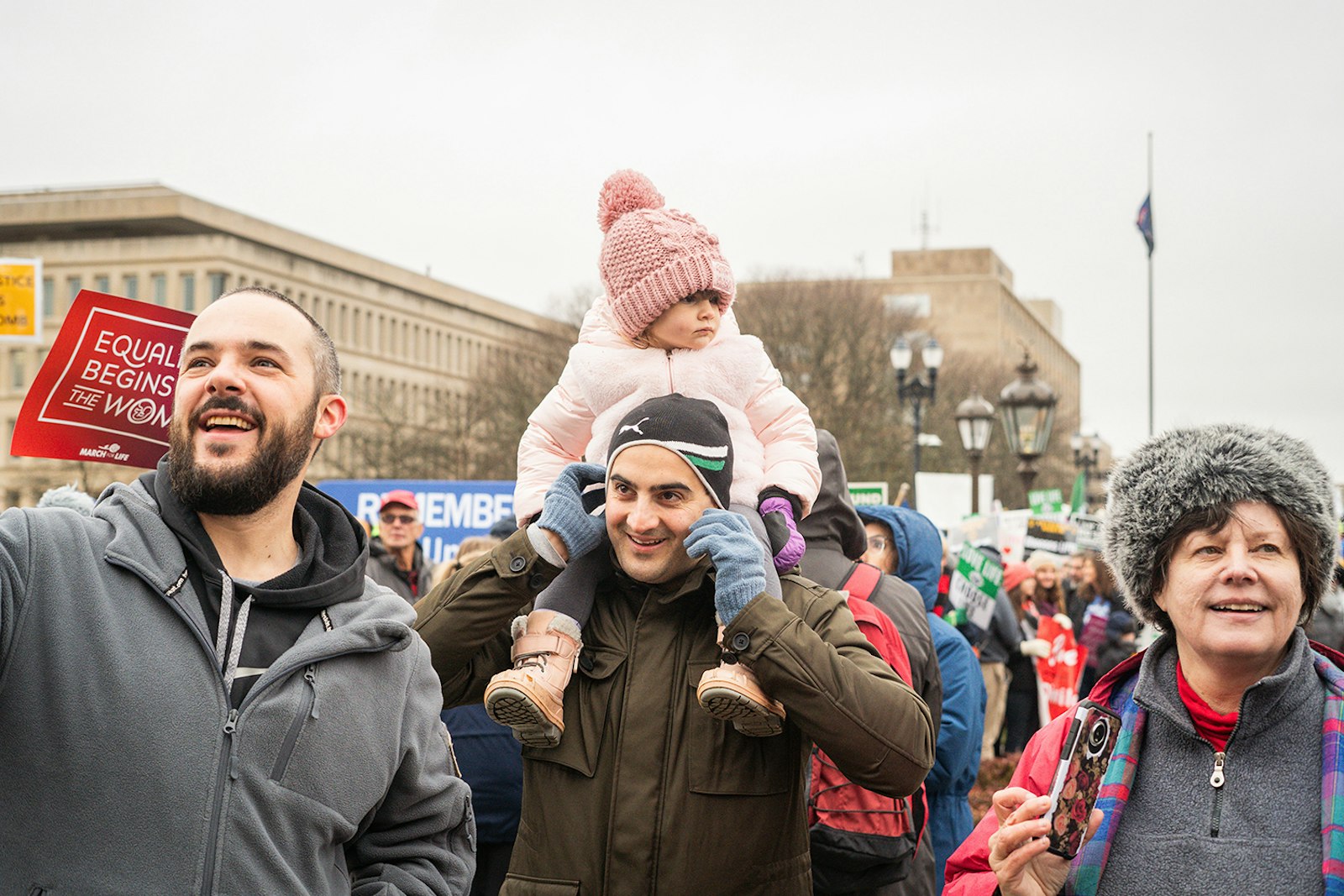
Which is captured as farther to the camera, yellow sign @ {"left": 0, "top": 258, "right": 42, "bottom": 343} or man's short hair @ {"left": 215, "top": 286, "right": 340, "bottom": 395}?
yellow sign @ {"left": 0, "top": 258, "right": 42, "bottom": 343}

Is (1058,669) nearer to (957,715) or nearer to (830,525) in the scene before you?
(957,715)

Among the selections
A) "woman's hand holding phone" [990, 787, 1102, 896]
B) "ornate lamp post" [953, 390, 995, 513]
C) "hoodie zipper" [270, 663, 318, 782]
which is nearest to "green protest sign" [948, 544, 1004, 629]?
"woman's hand holding phone" [990, 787, 1102, 896]

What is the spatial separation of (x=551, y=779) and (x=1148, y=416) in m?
29.5

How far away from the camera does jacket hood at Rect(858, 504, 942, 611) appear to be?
580 cm

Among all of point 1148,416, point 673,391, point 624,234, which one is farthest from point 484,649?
point 1148,416

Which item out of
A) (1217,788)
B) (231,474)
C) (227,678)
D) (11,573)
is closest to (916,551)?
(1217,788)

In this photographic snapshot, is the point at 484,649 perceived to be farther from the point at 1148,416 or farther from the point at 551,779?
the point at 1148,416

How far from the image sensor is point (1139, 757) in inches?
117

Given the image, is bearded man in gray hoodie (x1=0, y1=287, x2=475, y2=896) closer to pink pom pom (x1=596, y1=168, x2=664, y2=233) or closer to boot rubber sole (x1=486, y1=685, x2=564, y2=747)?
boot rubber sole (x1=486, y1=685, x2=564, y2=747)

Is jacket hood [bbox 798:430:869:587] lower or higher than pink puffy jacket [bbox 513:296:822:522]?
lower

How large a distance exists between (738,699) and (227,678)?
1.19m

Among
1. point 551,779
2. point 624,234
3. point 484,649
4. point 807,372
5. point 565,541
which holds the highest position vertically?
point 807,372

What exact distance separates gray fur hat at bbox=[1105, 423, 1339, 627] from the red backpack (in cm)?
106

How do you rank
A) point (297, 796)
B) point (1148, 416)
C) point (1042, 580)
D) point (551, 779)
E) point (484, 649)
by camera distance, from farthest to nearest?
1. point (1148, 416)
2. point (1042, 580)
3. point (484, 649)
4. point (551, 779)
5. point (297, 796)
